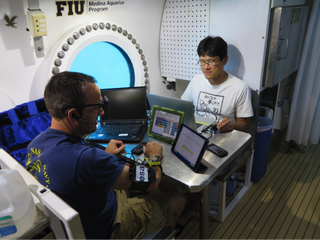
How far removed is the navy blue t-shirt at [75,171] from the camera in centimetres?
117

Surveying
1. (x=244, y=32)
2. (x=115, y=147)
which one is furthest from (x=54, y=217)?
(x=244, y=32)

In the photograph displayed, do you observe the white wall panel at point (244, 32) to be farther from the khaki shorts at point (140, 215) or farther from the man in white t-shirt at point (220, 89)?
the khaki shorts at point (140, 215)

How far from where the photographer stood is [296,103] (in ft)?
10.2

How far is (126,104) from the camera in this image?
206 cm

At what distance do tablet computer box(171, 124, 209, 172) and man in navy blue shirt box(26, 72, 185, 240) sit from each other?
224 millimetres

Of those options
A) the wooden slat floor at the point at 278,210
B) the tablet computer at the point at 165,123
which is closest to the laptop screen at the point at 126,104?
the tablet computer at the point at 165,123

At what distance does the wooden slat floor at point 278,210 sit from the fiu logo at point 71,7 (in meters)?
2.13

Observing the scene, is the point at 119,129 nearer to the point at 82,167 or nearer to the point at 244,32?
the point at 82,167

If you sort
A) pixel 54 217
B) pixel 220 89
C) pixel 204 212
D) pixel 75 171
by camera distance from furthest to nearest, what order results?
1. pixel 220 89
2. pixel 204 212
3. pixel 75 171
4. pixel 54 217

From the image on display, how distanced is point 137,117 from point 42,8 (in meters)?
1.07

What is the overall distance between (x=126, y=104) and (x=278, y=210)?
182cm

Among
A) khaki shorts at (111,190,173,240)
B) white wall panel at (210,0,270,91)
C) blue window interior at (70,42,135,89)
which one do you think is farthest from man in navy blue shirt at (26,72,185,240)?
white wall panel at (210,0,270,91)

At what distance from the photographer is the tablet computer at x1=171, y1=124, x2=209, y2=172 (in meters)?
1.51

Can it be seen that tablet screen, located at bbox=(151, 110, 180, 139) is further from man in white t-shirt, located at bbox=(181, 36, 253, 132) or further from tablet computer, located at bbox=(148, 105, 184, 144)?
man in white t-shirt, located at bbox=(181, 36, 253, 132)
